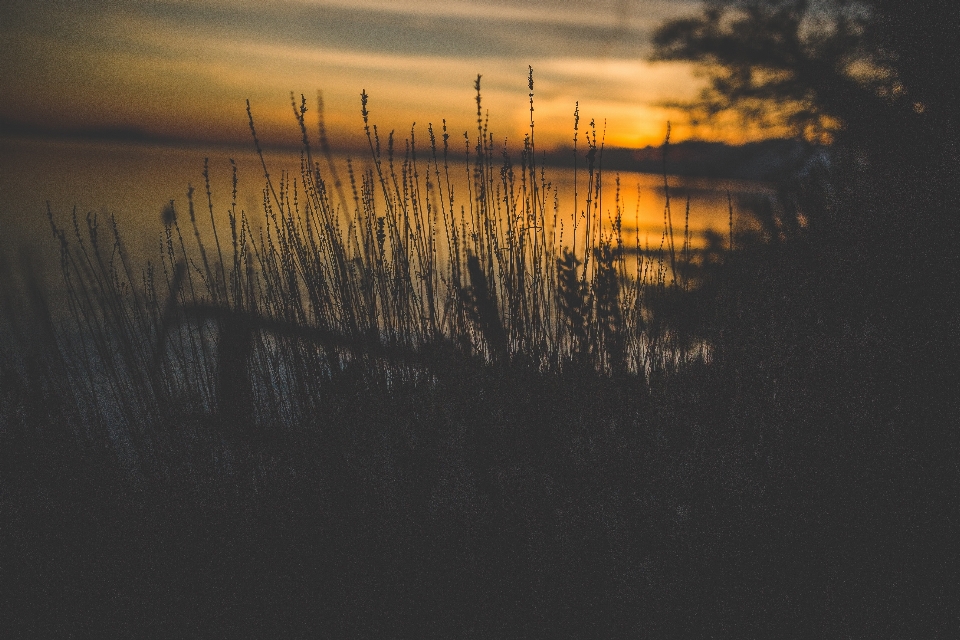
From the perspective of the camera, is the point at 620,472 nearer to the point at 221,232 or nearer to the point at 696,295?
the point at 696,295

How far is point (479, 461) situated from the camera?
71.6 inches

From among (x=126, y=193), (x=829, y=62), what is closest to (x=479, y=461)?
(x=829, y=62)

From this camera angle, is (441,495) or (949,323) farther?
(949,323)

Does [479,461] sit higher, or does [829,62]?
[829,62]

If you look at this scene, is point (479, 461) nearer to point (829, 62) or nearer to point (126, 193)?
point (829, 62)

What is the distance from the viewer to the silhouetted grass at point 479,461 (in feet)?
4.53

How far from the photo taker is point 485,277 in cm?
217

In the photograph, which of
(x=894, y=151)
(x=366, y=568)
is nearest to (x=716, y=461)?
(x=366, y=568)

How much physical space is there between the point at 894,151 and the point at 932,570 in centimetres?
157

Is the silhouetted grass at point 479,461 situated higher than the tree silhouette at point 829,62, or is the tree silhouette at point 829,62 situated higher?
the tree silhouette at point 829,62

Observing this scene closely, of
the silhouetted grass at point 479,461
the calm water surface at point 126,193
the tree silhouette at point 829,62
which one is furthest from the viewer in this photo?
the calm water surface at point 126,193

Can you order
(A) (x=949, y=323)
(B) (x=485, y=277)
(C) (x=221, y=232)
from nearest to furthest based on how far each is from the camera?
(A) (x=949, y=323) < (B) (x=485, y=277) < (C) (x=221, y=232)

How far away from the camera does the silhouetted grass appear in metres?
1.38

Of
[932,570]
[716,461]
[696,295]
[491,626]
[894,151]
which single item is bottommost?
[491,626]
